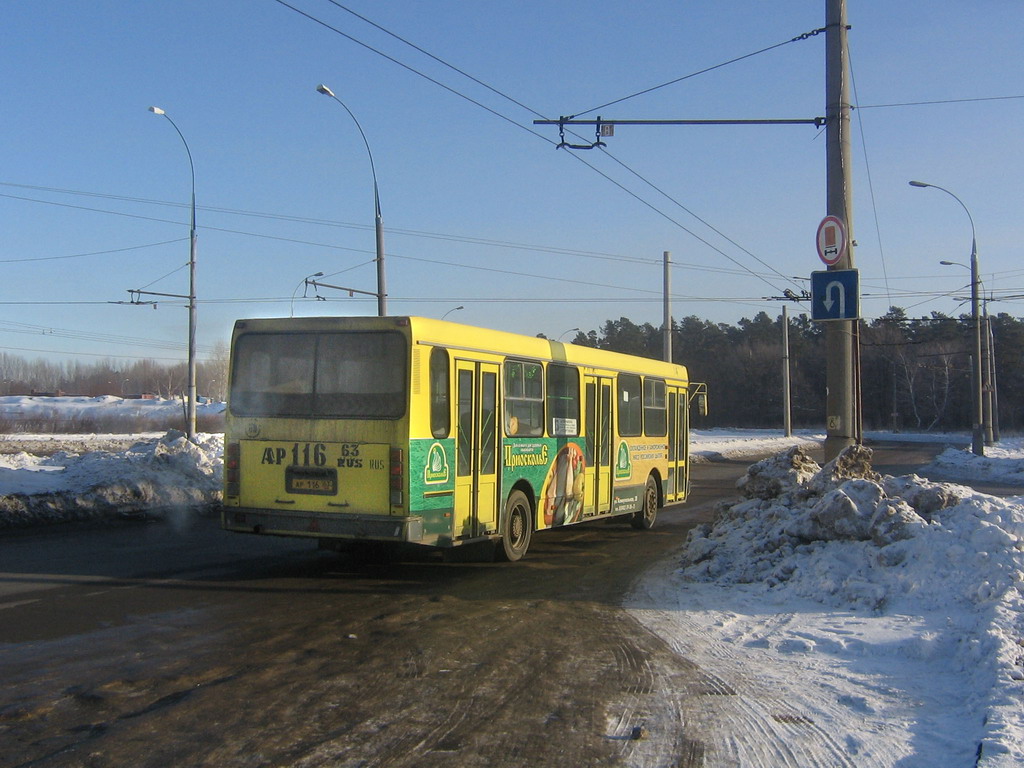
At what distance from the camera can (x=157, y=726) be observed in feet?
17.9

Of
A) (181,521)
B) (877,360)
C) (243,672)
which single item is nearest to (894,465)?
(181,521)

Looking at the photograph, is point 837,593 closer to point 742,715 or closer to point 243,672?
point 742,715

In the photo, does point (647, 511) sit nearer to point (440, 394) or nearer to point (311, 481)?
point (440, 394)

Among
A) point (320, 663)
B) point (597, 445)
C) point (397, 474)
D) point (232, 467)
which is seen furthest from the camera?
point (597, 445)

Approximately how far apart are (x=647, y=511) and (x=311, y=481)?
831 cm

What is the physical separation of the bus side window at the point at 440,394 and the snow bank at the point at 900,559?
3.50 metres

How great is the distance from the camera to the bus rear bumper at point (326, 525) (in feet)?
32.3

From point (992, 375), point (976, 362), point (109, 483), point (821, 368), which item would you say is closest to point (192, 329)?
point (109, 483)

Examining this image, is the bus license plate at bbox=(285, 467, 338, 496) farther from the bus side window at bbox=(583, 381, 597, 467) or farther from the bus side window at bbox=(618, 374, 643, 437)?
the bus side window at bbox=(618, 374, 643, 437)

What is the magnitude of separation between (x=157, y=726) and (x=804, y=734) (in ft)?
12.9

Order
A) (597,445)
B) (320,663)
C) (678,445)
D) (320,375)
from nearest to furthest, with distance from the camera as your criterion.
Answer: (320,663) → (320,375) → (597,445) → (678,445)

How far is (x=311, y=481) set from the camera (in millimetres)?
10336

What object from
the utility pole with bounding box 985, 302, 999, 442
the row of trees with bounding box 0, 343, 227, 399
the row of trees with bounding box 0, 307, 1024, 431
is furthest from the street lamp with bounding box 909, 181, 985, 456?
the row of trees with bounding box 0, 343, 227, 399

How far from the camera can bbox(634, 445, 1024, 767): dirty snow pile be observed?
18.8 ft
